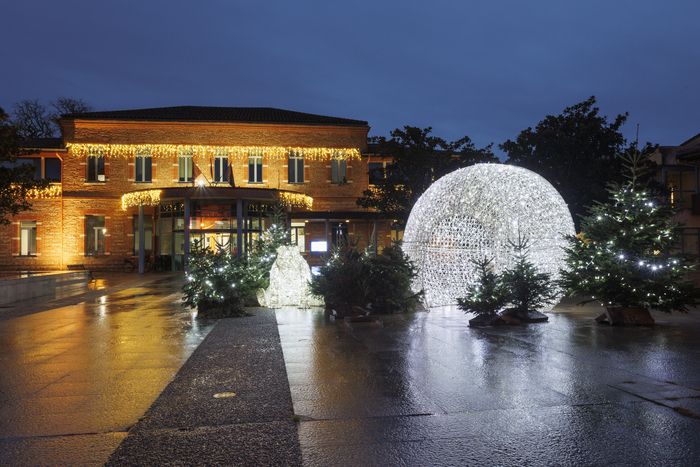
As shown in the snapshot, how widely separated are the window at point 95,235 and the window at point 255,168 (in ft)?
30.0

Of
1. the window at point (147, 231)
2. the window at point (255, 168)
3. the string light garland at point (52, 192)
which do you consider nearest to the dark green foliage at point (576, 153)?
the window at point (255, 168)

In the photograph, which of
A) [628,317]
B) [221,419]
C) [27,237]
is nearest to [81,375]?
[221,419]

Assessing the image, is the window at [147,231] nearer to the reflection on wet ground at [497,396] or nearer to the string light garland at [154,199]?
the string light garland at [154,199]

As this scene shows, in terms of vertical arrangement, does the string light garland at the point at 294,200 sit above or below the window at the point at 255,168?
below

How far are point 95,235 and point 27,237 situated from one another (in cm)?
393

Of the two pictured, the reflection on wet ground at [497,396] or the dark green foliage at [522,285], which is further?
the dark green foliage at [522,285]

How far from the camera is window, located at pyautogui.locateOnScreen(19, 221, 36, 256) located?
117 feet

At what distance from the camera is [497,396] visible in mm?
5922

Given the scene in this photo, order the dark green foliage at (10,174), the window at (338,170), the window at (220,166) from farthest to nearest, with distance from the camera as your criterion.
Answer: the window at (338,170), the window at (220,166), the dark green foliage at (10,174)

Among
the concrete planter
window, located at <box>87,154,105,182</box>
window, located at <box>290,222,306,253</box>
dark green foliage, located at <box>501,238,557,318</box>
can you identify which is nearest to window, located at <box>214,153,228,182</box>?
window, located at <box>290,222,306,253</box>

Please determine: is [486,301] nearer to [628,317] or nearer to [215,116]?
[628,317]

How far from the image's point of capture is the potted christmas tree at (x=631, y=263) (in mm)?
10695

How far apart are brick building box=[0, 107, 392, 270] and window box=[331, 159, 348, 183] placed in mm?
63

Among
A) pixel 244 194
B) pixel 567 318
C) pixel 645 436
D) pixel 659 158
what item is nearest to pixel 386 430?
A: pixel 645 436
